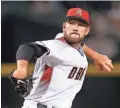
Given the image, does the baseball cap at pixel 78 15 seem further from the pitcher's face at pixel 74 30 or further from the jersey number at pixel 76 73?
the jersey number at pixel 76 73

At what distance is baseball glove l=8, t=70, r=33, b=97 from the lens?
8.12 feet

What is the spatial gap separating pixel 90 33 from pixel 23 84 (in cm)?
149

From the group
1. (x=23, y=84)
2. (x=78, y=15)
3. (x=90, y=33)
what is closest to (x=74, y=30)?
(x=78, y=15)

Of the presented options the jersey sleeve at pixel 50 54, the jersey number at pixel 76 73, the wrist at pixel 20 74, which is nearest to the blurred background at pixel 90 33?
the jersey number at pixel 76 73

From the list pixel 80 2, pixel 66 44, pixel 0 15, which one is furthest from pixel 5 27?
pixel 66 44

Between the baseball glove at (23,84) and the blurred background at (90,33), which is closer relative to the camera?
the baseball glove at (23,84)

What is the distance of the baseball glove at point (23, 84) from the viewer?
2475 mm

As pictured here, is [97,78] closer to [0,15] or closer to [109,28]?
[109,28]

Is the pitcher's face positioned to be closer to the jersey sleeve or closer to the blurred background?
the jersey sleeve

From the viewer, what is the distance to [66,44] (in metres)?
2.63

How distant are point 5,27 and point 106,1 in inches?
36.7

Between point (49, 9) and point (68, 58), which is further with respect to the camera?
point (49, 9)

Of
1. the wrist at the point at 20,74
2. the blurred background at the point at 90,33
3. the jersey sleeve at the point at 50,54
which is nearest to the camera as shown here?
the wrist at the point at 20,74

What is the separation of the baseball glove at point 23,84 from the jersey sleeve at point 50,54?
0.52ft
